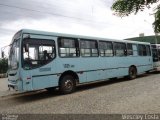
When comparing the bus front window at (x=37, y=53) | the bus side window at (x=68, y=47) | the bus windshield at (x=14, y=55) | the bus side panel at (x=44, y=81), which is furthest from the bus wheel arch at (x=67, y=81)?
the bus windshield at (x=14, y=55)

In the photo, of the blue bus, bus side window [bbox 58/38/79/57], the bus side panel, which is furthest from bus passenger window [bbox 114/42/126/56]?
the bus side panel

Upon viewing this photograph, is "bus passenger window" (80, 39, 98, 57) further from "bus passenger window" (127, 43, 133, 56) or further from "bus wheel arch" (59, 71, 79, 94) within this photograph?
"bus passenger window" (127, 43, 133, 56)

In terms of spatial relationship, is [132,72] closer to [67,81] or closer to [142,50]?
[142,50]

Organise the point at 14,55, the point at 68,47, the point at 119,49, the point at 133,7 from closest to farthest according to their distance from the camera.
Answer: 1. the point at 133,7
2. the point at 14,55
3. the point at 68,47
4. the point at 119,49

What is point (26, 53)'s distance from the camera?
10.2 meters

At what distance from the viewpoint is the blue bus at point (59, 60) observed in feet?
33.4

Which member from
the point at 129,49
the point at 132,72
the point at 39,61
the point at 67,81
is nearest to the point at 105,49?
the point at 129,49

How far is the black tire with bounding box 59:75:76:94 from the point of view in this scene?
1150cm

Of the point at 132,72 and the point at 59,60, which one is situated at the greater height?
the point at 59,60

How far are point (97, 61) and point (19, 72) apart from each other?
517cm

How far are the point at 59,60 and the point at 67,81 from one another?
3.70ft

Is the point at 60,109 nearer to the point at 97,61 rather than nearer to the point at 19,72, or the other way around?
the point at 19,72

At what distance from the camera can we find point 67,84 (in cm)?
1177

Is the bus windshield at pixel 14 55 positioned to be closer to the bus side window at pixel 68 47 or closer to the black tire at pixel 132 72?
the bus side window at pixel 68 47
